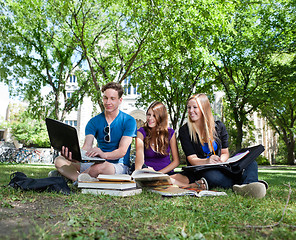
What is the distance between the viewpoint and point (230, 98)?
17906 millimetres

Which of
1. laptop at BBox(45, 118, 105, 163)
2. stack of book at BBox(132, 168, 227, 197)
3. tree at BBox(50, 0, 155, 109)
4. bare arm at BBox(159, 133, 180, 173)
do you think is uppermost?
tree at BBox(50, 0, 155, 109)

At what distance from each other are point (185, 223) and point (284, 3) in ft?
61.1

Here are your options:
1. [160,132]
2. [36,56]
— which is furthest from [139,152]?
[36,56]

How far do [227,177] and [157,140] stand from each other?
1.17 metres

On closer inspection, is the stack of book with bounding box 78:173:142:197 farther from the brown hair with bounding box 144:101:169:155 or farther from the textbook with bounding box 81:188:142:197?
the brown hair with bounding box 144:101:169:155

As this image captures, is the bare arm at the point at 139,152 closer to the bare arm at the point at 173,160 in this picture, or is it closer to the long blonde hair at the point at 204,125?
the bare arm at the point at 173,160

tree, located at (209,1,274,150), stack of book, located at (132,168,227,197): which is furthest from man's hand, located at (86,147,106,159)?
tree, located at (209,1,274,150)

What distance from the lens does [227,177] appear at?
3650 millimetres

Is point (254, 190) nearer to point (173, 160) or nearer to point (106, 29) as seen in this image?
point (173, 160)

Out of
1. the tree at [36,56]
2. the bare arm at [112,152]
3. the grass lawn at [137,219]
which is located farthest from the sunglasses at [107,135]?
the tree at [36,56]

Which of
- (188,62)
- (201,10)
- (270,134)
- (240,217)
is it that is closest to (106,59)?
(188,62)

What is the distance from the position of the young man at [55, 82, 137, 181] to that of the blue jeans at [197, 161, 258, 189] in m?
1.17

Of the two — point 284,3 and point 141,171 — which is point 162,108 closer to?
point 141,171

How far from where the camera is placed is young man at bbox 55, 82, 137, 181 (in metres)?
3.90
